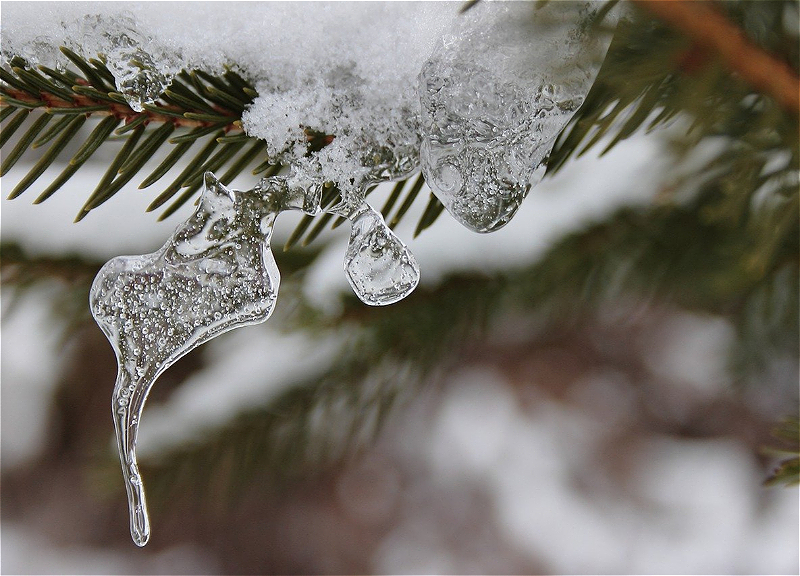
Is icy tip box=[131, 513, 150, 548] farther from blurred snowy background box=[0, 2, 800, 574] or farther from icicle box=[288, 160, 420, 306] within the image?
blurred snowy background box=[0, 2, 800, 574]

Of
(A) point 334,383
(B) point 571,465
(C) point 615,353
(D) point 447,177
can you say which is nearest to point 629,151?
(A) point 334,383

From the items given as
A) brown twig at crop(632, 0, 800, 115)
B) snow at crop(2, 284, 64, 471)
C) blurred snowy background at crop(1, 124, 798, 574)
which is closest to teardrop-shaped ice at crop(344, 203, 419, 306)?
brown twig at crop(632, 0, 800, 115)

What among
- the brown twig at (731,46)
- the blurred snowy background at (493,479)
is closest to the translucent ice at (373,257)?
the brown twig at (731,46)

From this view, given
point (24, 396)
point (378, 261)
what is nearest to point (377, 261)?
point (378, 261)

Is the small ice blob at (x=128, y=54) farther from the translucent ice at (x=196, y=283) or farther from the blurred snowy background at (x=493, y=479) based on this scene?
the blurred snowy background at (x=493, y=479)

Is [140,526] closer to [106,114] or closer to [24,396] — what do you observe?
[106,114]

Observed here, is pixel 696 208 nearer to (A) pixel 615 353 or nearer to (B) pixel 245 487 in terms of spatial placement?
(B) pixel 245 487
